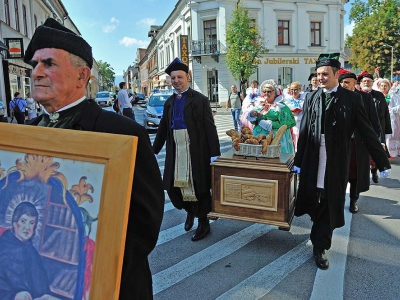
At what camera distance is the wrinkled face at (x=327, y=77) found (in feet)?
11.1

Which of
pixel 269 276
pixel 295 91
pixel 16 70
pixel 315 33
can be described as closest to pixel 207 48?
pixel 315 33

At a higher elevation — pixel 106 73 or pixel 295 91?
pixel 106 73

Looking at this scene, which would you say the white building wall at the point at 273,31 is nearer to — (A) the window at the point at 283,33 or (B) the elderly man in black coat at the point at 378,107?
(A) the window at the point at 283,33

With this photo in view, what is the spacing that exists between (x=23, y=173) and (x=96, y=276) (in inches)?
17.3

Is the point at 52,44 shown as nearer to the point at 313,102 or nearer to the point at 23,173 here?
the point at 23,173

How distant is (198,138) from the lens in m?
4.13

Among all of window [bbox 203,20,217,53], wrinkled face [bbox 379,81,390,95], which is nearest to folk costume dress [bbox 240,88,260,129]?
wrinkled face [bbox 379,81,390,95]

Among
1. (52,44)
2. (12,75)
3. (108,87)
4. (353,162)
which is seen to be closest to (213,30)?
(12,75)

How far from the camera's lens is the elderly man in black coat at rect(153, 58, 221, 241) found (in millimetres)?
4074

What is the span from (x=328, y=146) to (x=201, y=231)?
1825mm

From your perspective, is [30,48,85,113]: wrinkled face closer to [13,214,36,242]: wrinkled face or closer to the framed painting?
the framed painting

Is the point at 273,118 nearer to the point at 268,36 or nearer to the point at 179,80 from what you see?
the point at 179,80

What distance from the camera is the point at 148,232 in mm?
1418

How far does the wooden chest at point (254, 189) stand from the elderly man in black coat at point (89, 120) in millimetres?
2418
